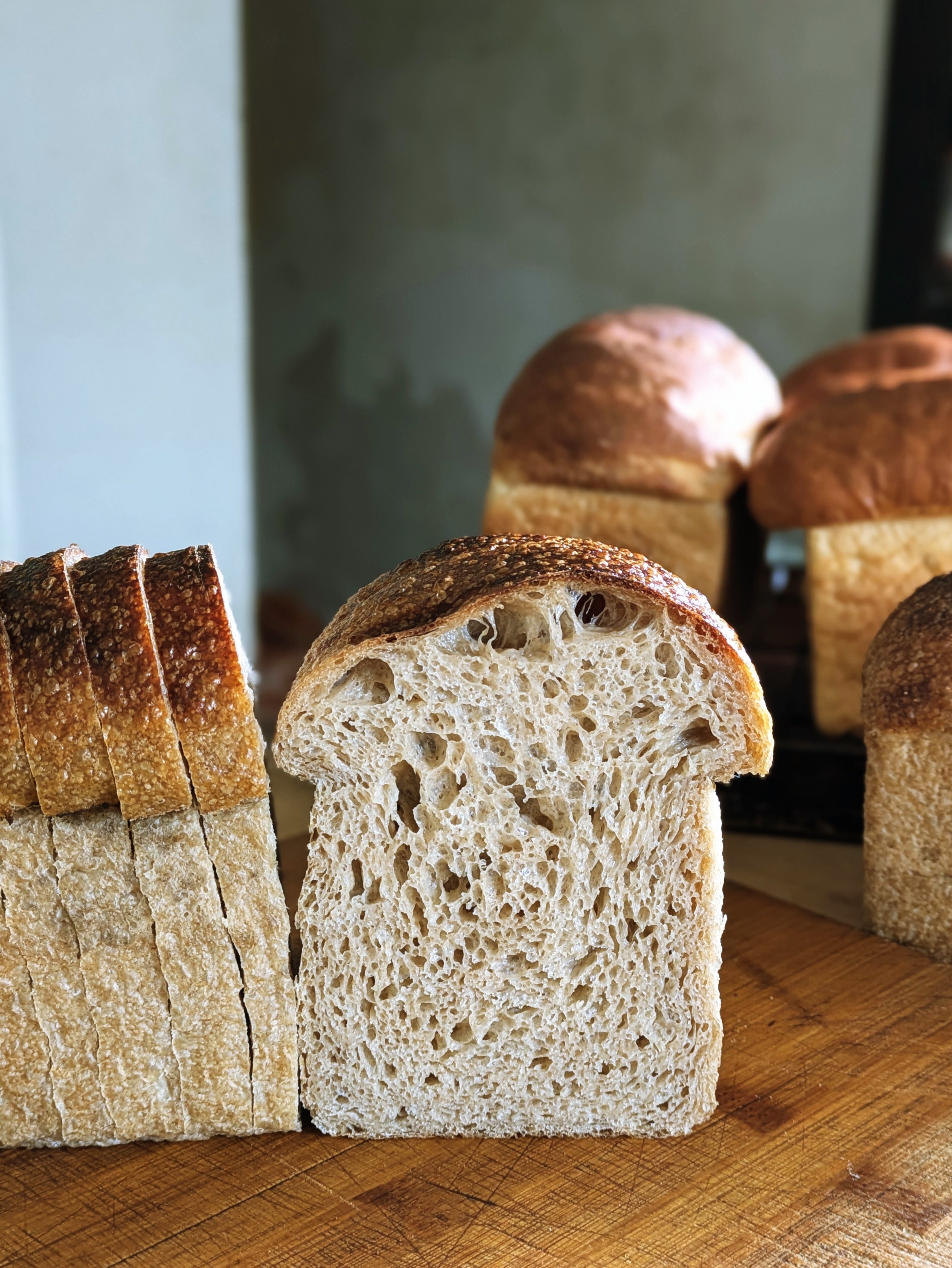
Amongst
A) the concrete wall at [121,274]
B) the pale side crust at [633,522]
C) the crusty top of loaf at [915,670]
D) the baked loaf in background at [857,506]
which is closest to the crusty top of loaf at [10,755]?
the crusty top of loaf at [915,670]

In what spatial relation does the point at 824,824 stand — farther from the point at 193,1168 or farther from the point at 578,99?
the point at 578,99

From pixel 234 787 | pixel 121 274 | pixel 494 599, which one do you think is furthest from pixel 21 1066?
pixel 121 274

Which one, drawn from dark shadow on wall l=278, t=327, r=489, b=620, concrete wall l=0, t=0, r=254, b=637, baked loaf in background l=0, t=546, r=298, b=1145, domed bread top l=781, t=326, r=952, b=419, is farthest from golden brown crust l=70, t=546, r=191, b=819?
dark shadow on wall l=278, t=327, r=489, b=620

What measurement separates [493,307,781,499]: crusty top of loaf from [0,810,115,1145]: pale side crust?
1101 millimetres

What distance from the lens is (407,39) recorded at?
4.56 metres

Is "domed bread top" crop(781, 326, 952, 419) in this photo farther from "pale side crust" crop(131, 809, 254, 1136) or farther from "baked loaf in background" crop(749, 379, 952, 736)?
"pale side crust" crop(131, 809, 254, 1136)

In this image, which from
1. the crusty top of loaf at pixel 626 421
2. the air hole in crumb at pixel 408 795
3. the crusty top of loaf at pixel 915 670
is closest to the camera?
the air hole in crumb at pixel 408 795

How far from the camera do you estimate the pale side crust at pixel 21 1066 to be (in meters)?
1.17

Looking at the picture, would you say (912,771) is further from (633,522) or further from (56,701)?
(56,701)

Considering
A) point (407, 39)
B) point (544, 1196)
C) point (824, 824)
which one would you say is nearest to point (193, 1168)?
point (544, 1196)

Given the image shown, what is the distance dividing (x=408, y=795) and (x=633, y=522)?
0.92 metres

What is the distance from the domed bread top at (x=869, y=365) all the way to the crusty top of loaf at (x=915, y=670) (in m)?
0.73

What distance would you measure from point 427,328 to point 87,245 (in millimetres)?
2040

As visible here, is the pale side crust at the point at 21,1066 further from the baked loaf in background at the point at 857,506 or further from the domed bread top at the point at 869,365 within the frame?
the domed bread top at the point at 869,365
